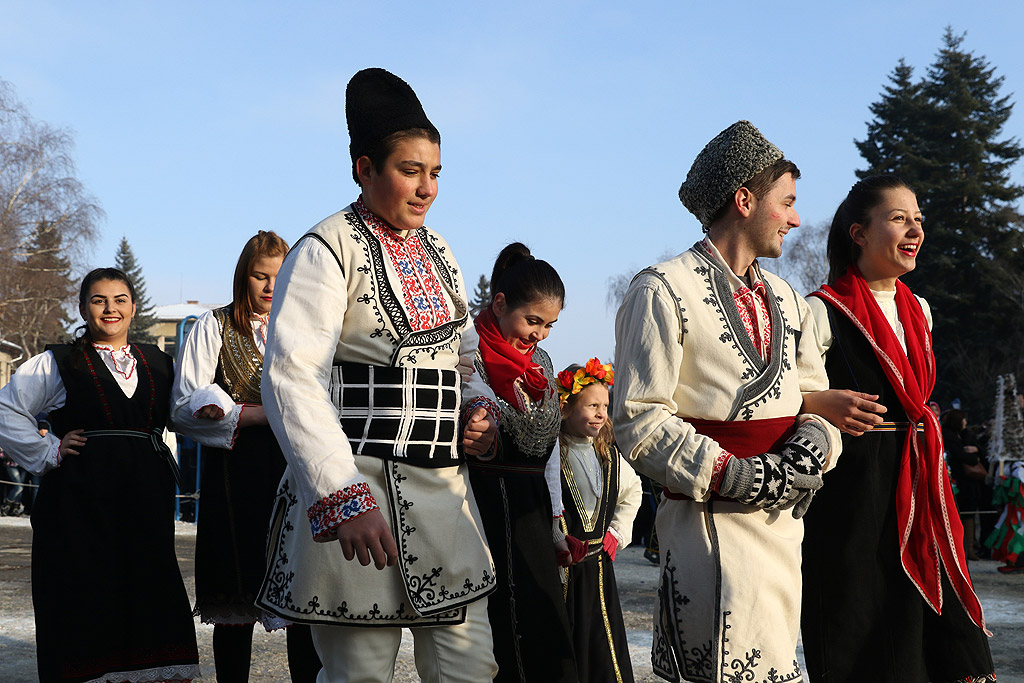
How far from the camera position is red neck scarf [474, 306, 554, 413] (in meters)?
3.81

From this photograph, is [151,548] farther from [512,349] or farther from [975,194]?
[975,194]

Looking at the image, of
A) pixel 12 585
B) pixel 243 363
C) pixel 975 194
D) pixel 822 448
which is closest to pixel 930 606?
pixel 822 448

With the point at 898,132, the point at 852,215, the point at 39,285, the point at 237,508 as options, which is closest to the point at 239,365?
the point at 237,508

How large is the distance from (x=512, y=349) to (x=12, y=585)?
20.9ft

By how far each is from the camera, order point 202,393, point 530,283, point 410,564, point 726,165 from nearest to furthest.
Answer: point 410,564
point 726,165
point 530,283
point 202,393

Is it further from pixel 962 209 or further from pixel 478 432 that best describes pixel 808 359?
pixel 962 209

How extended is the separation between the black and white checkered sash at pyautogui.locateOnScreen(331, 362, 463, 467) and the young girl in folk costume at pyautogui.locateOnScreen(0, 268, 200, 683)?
2.45 metres

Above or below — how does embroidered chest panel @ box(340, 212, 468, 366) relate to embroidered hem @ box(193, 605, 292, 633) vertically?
above

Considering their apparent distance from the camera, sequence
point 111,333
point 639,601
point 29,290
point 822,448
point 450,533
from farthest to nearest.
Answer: point 29,290 < point 639,601 < point 111,333 < point 822,448 < point 450,533

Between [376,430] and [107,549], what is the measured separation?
2565 millimetres

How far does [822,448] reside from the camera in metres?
2.84

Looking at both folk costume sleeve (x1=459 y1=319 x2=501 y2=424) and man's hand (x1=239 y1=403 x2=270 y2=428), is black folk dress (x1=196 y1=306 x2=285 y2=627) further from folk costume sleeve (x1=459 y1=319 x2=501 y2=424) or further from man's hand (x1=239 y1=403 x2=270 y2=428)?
folk costume sleeve (x1=459 y1=319 x2=501 y2=424)

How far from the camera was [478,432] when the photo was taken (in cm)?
288

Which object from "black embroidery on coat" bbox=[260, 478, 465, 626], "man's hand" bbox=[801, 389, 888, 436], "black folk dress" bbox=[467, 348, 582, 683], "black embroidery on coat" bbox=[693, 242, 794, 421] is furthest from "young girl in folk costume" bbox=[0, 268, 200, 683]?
"man's hand" bbox=[801, 389, 888, 436]
